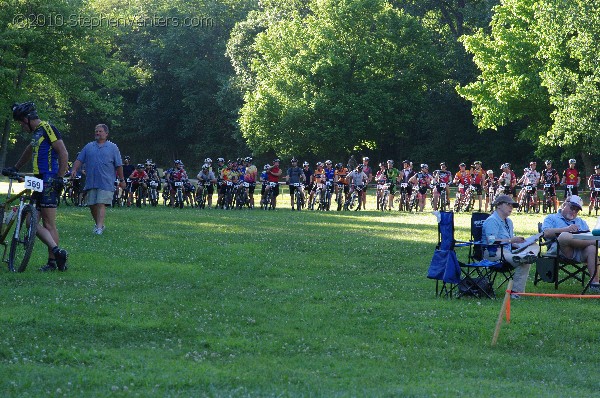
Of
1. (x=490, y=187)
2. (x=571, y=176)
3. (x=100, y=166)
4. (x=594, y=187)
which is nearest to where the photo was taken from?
(x=100, y=166)

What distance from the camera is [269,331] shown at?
1023cm

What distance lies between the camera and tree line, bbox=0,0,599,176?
42.8 metres

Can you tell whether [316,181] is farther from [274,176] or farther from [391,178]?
[391,178]

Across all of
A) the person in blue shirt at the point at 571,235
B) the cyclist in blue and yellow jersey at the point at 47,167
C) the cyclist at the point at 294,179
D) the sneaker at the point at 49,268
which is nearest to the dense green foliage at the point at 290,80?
the cyclist at the point at 294,179

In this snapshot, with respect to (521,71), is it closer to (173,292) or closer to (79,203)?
(79,203)

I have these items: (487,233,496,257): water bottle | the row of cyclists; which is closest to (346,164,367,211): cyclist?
the row of cyclists

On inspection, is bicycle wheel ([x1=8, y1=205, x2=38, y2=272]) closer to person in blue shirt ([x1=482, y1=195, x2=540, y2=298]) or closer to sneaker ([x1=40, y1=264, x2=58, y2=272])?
sneaker ([x1=40, y1=264, x2=58, y2=272])

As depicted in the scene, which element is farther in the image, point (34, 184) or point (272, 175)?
point (272, 175)

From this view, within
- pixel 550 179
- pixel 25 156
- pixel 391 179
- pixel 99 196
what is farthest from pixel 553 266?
Answer: pixel 391 179

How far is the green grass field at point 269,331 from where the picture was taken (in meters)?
7.95

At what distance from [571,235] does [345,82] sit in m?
47.7

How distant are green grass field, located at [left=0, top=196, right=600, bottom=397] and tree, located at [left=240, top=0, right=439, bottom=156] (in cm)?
4273

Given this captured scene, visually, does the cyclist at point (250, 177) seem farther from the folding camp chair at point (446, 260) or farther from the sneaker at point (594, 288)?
the folding camp chair at point (446, 260)

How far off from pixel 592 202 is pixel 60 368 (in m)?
28.8
